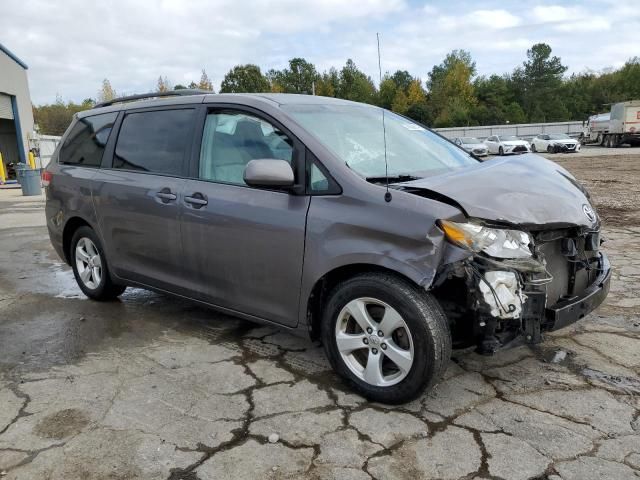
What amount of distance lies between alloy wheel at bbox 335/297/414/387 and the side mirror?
806 millimetres

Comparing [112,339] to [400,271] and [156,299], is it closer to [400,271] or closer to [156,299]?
[156,299]

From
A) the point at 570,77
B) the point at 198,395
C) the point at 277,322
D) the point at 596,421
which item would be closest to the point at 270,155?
the point at 277,322

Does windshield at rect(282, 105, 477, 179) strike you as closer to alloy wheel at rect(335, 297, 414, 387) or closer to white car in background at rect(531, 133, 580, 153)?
alloy wheel at rect(335, 297, 414, 387)

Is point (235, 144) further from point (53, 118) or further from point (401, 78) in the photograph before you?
point (401, 78)

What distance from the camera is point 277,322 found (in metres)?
3.40

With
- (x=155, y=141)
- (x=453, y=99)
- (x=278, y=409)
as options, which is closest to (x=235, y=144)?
(x=155, y=141)

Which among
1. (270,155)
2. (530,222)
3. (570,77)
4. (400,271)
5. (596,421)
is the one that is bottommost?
(596,421)

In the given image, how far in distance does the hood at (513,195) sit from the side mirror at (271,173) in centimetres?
67

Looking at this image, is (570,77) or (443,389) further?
(570,77)

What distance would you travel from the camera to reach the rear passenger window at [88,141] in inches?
183

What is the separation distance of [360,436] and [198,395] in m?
1.05

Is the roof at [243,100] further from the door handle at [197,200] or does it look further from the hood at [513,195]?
the hood at [513,195]

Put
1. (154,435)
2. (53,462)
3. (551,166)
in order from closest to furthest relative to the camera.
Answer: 1. (53,462)
2. (154,435)
3. (551,166)

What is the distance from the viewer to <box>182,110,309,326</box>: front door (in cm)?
324
